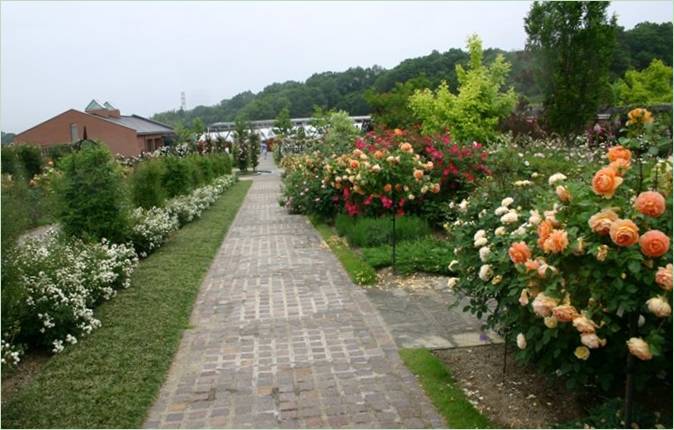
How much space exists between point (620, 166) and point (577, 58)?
58.2 ft

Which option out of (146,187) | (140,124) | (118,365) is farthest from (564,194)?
(140,124)

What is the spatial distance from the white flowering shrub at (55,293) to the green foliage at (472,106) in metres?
12.1

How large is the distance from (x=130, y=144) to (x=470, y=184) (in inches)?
1626

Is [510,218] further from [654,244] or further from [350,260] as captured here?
[350,260]

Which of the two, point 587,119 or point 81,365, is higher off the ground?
point 587,119

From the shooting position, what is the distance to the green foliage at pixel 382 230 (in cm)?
850

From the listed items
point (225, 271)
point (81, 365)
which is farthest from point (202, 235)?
point (81, 365)

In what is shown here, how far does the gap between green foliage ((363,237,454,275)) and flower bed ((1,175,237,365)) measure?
10.2 feet

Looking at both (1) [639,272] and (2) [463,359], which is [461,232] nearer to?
(2) [463,359]

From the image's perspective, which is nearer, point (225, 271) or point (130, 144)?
point (225, 271)

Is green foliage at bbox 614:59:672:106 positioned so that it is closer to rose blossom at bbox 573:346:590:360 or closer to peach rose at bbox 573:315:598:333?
rose blossom at bbox 573:346:590:360

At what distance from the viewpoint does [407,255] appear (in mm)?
7246

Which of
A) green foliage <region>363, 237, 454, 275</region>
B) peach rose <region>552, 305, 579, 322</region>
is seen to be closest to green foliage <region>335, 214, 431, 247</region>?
green foliage <region>363, 237, 454, 275</region>

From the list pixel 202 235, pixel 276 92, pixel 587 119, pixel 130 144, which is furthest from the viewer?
pixel 276 92
